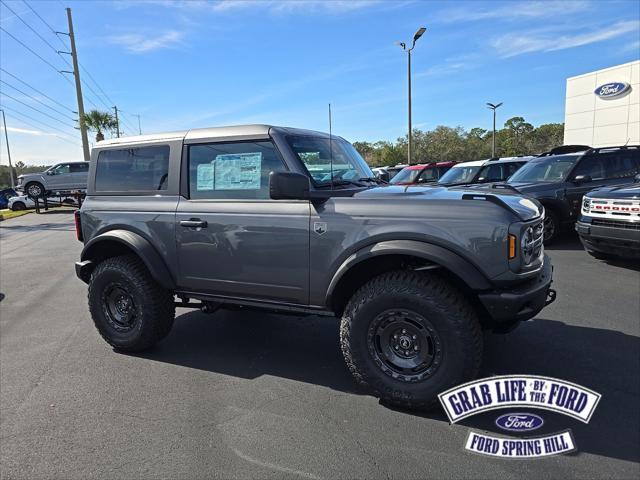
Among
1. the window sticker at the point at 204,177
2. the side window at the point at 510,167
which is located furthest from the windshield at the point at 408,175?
the window sticker at the point at 204,177

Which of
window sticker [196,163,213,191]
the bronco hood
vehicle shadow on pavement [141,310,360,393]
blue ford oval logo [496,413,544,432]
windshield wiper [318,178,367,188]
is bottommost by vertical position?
vehicle shadow on pavement [141,310,360,393]

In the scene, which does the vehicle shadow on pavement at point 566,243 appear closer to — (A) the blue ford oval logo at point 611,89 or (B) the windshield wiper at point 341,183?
(B) the windshield wiper at point 341,183

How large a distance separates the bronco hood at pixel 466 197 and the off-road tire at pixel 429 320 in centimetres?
55

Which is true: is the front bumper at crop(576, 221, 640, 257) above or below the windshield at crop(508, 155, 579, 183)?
below

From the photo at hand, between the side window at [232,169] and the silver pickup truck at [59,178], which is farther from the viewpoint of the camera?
the silver pickup truck at [59,178]

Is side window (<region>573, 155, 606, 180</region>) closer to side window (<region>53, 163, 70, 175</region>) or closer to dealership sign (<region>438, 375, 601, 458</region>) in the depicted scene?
dealership sign (<region>438, 375, 601, 458</region>)

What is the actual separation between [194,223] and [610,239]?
18.9 ft

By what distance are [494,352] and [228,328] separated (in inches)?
105

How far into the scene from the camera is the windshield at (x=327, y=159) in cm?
358

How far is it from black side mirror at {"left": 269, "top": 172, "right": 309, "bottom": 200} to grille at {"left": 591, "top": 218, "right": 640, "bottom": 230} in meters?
5.16

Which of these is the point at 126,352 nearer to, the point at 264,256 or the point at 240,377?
the point at 240,377

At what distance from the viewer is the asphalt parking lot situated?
2.52 metres

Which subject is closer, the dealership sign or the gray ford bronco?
the dealership sign

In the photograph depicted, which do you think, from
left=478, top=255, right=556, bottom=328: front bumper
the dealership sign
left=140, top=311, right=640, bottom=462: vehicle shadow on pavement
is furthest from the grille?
the dealership sign
